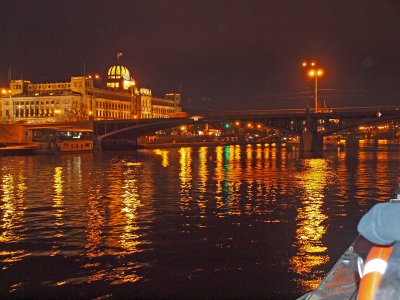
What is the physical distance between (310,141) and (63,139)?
154ft

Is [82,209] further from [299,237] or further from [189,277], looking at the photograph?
[189,277]

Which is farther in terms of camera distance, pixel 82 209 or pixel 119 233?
pixel 82 209

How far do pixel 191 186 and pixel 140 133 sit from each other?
287ft

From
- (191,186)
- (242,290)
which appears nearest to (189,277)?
(242,290)

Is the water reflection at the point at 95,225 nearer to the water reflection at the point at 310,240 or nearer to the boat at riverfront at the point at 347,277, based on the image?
the water reflection at the point at 310,240

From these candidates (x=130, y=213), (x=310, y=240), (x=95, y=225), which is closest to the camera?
(x=310, y=240)

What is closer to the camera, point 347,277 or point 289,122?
point 347,277

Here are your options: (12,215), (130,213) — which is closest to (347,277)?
(130,213)

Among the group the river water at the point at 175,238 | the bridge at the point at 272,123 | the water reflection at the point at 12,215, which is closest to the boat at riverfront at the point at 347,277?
the river water at the point at 175,238

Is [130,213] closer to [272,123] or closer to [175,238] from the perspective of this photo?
[175,238]

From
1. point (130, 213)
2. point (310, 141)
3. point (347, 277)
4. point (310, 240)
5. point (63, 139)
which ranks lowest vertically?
point (310, 240)

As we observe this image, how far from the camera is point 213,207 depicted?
88.0ft

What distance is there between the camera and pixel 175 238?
18.7m

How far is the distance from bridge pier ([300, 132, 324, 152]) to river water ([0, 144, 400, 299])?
6319 cm
